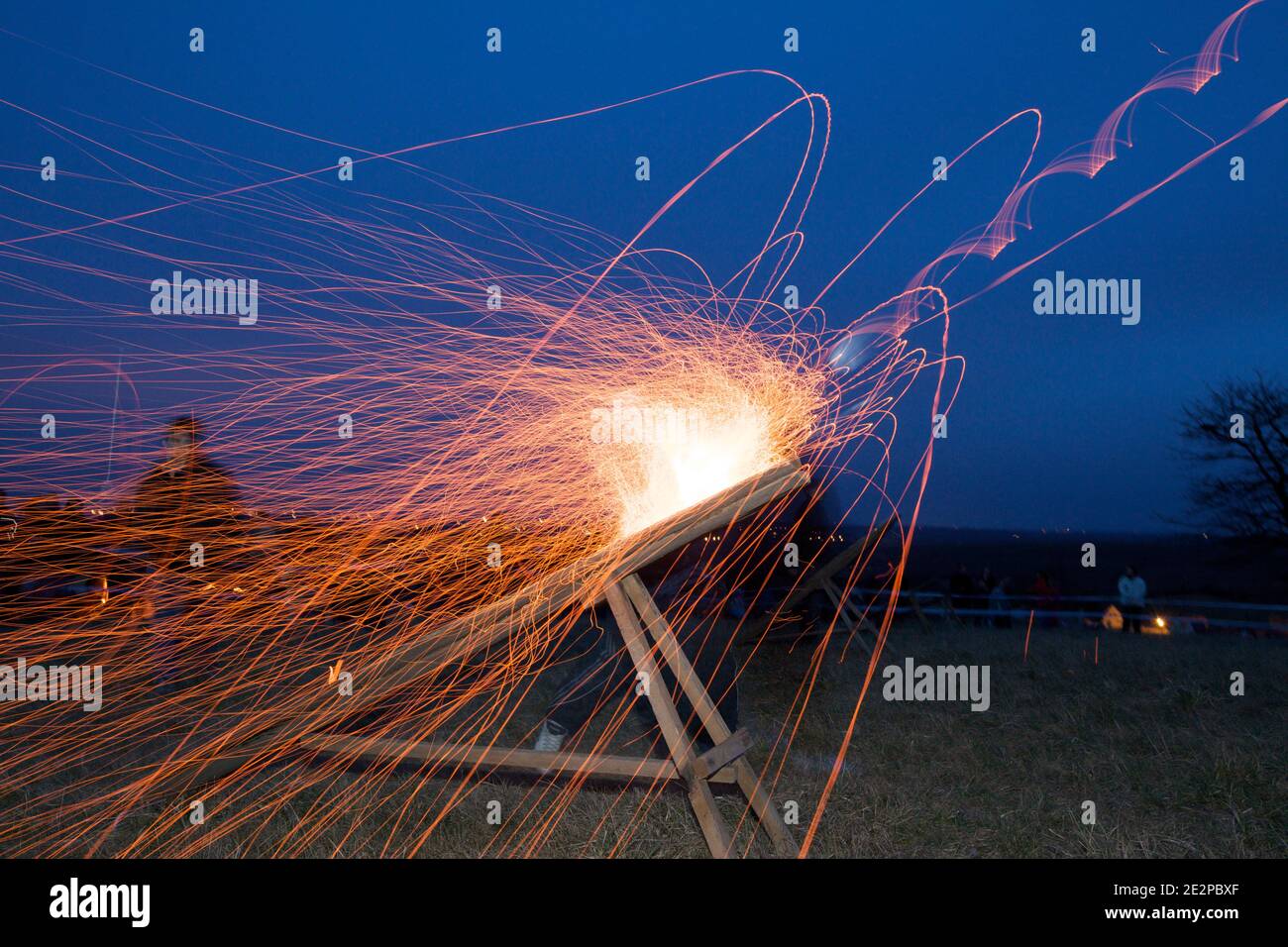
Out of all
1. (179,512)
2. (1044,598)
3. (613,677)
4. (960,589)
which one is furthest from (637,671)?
(960,589)

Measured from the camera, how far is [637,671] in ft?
13.8

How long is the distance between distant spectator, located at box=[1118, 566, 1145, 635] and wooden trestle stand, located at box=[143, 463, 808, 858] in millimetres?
13070

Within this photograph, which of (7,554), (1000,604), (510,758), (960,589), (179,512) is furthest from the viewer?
(960,589)

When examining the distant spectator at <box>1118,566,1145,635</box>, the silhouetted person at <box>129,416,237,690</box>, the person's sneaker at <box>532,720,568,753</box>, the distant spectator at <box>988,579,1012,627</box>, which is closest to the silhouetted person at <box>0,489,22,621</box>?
the silhouetted person at <box>129,416,237,690</box>

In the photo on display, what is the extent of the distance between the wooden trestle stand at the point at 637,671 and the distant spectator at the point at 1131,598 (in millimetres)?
13070

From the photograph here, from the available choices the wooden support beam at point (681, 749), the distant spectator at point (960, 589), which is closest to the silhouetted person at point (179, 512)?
the wooden support beam at point (681, 749)

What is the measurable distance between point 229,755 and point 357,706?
2.96 ft

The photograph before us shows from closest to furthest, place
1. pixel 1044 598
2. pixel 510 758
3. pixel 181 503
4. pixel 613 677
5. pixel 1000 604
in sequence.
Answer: pixel 510 758 < pixel 613 677 < pixel 181 503 < pixel 1044 598 < pixel 1000 604

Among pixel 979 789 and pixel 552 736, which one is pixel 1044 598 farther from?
pixel 552 736

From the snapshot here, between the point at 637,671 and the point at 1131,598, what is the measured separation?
13.9m

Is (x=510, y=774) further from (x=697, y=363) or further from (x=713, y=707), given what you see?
(x=697, y=363)

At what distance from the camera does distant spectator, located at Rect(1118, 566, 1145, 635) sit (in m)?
14.7

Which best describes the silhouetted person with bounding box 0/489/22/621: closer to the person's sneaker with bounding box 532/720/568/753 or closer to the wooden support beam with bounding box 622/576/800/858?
the person's sneaker with bounding box 532/720/568/753

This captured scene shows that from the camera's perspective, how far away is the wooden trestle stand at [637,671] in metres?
4.14
